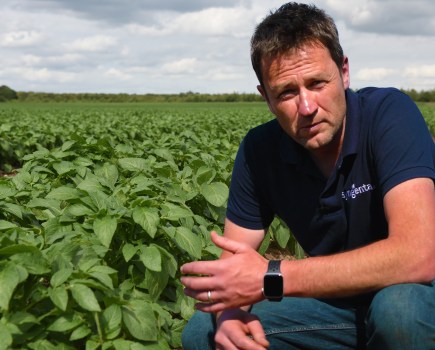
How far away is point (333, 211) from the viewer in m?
2.71

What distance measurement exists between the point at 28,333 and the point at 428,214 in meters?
1.49

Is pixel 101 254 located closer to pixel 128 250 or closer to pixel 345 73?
pixel 128 250

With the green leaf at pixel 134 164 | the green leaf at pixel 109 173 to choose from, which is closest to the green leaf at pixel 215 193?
the green leaf at pixel 134 164

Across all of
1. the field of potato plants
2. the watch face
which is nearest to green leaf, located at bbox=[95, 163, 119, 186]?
the field of potato plants

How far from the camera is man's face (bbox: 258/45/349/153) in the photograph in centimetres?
261

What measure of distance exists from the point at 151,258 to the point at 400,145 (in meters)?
1.17

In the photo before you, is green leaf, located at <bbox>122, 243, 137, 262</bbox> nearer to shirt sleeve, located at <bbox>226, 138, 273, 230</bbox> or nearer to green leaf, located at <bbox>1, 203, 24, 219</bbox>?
shirt sleeve, located at <bbox>226, 138, 273, 230</bbox>

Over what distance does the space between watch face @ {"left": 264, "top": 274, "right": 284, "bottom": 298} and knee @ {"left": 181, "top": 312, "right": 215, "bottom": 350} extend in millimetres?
484

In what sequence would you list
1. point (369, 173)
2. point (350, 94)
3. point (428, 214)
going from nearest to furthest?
1. point (428, 214)
2. point (369, 173)
3. point (350, 94)

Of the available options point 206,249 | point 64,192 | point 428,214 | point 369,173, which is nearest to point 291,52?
point 369,173

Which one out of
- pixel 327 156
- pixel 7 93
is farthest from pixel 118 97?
pixel 327 156

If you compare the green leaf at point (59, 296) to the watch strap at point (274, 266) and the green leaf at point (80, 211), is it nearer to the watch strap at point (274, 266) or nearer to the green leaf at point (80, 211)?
the watch strap at point (274, 266)

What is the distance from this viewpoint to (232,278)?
7.74 ft

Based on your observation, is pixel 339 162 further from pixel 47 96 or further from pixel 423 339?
pixel 47 96
